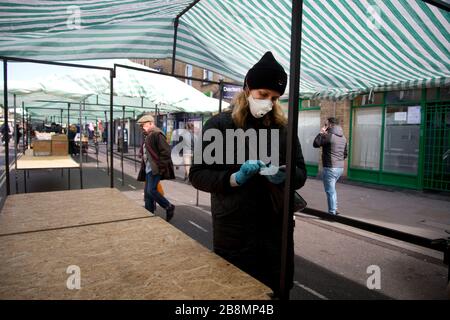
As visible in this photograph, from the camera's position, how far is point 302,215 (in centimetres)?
724

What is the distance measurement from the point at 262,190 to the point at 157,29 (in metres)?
3.10

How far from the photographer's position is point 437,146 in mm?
9438

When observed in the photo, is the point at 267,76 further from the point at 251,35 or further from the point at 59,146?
the point at 59,146

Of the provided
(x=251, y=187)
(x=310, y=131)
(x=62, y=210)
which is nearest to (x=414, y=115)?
(x=310, y=131)

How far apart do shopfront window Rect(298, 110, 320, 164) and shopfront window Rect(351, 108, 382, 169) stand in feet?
5.52

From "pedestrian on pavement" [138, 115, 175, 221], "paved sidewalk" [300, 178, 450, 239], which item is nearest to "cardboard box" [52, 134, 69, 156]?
"pedestrian on pavement" [138, 115, 175, 221]

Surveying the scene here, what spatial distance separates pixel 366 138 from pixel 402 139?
1296 mm

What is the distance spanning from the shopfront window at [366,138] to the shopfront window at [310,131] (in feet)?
5.52

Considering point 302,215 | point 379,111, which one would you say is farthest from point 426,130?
point 302,215

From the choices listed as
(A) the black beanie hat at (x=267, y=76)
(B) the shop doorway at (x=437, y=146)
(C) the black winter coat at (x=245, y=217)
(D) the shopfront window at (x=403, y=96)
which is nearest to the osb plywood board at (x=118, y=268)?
(C) the black winter coat at (x=245, y=217)

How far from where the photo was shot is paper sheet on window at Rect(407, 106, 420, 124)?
32.5ft

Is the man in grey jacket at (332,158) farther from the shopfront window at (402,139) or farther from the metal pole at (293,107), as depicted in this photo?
the metal pole at (293,107)

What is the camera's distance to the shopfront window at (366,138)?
36.3 feet

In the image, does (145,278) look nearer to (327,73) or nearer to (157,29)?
(157,29)
